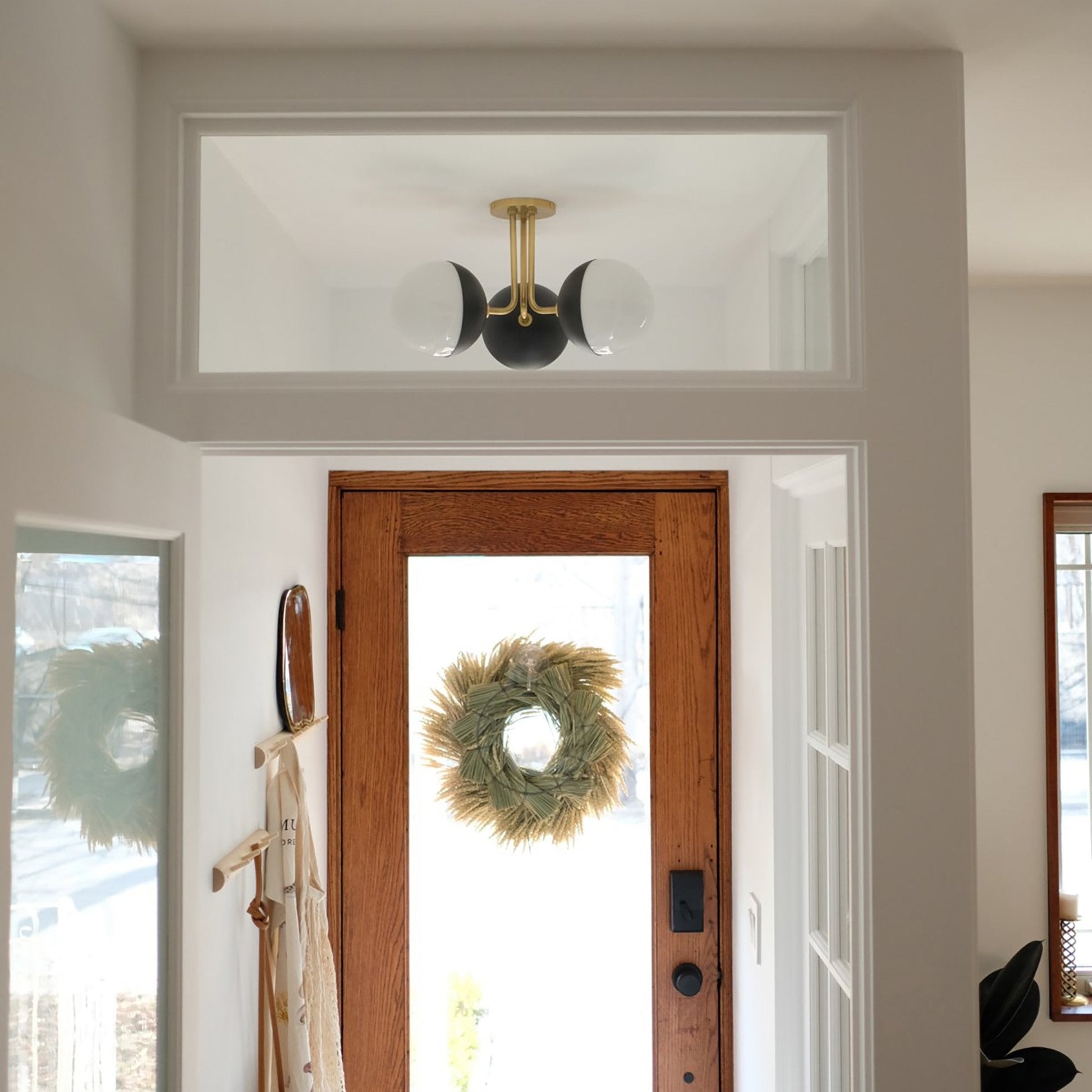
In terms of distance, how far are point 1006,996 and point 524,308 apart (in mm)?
A: 1603

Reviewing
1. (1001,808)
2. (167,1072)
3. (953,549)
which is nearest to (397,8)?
(953,549)

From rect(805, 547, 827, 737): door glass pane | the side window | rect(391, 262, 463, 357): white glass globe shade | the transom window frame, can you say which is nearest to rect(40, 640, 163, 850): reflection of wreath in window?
the transom window frame

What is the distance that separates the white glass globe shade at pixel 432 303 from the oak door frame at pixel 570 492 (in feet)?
2.88

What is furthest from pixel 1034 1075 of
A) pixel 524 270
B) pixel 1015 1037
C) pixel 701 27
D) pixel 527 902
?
pixel 701 27

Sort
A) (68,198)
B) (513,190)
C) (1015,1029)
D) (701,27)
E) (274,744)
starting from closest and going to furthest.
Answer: (68,198), (701,27), (513,190), (274,744), (1015,1029)

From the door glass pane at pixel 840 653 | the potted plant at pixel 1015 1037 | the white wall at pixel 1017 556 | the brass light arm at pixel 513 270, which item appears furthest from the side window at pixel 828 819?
the white wall at pixel 1017 556

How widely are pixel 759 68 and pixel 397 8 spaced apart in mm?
474

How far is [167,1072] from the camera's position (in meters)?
1.21

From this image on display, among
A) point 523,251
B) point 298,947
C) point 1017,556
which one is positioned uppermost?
point 523,251

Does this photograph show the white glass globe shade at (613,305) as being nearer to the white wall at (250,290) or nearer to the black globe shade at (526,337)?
the black globe shade at (526,337)

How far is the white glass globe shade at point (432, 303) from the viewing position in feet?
4.80

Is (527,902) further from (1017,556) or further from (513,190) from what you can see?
(513,190)

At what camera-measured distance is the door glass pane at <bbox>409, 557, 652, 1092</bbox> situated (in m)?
2.34

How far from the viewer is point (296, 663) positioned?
6.41ft
